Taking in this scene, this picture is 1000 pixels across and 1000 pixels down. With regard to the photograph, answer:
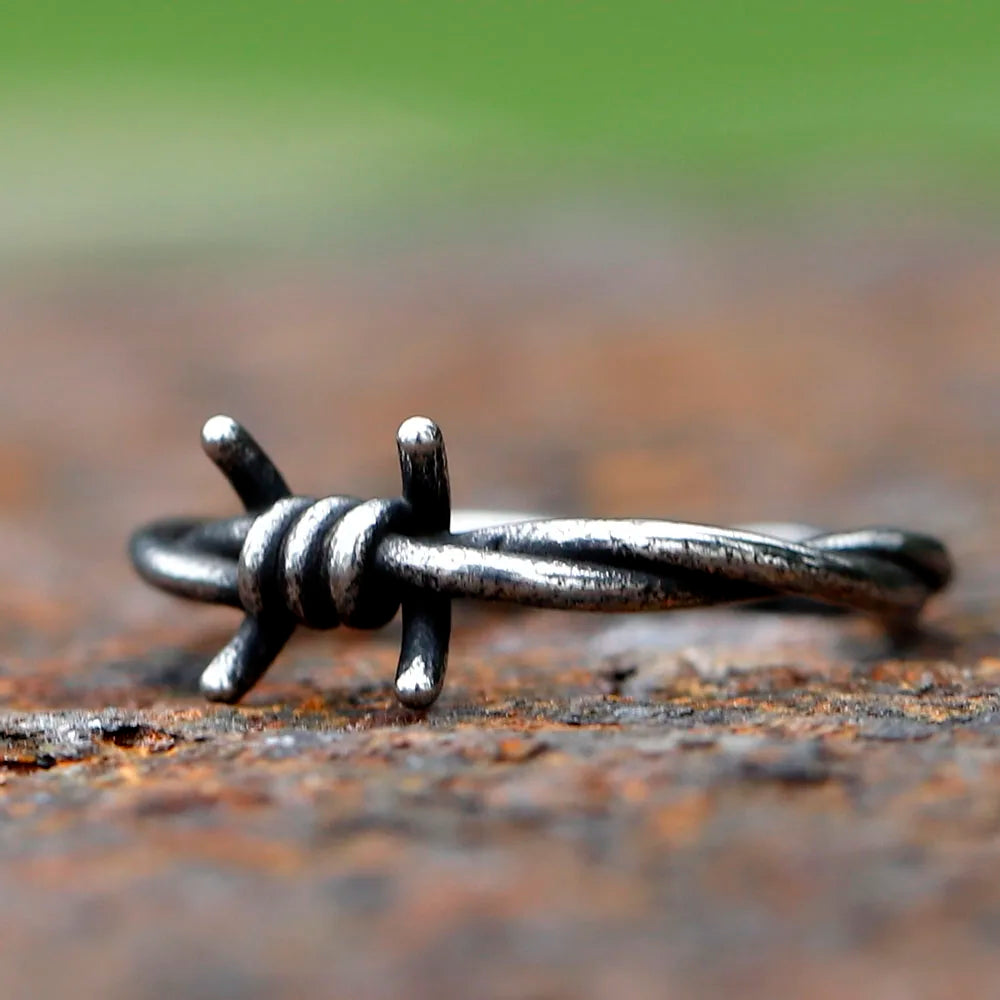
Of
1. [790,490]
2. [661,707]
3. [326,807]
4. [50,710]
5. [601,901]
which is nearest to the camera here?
[601,901]

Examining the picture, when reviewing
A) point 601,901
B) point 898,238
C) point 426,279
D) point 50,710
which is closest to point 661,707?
point 601,901

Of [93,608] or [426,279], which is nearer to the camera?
[93,608]

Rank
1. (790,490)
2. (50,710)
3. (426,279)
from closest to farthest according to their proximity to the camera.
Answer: (50,710), (790,490), (426,279)

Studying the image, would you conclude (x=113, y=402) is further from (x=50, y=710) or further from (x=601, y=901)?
(x=601, y=901)

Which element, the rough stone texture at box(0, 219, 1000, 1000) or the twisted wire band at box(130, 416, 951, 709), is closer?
the rough stone texture at box(0, 219, 1000, 1000)

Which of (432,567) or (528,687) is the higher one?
(432,567)
